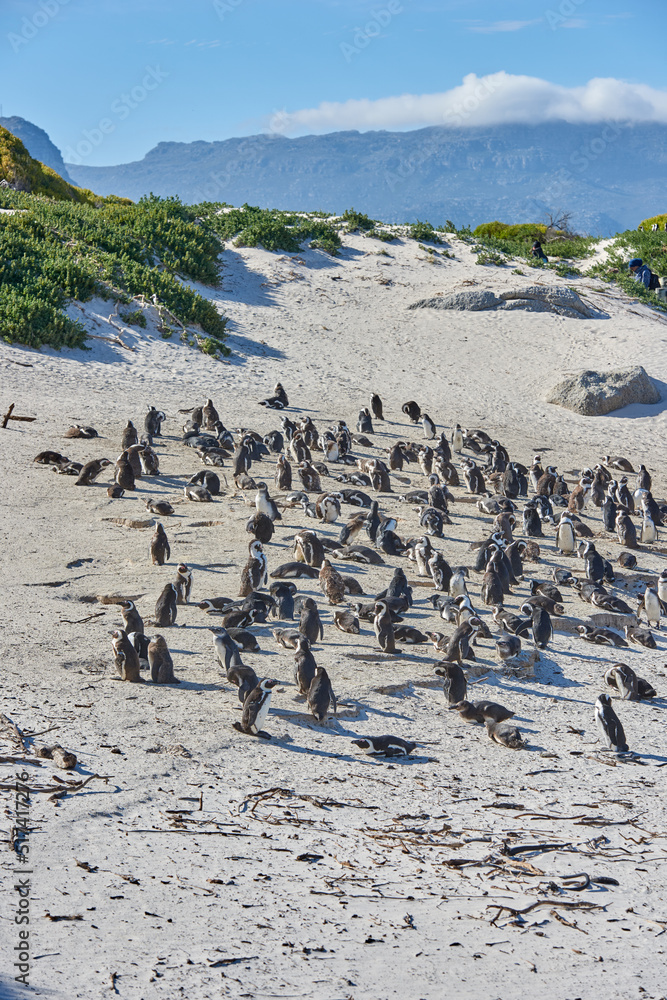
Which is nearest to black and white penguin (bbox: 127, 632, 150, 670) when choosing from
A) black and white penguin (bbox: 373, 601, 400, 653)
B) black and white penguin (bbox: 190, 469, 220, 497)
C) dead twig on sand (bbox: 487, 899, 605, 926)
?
black and white penguin (bbox: 373, 601, 400, 653)

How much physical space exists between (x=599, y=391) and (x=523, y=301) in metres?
6.66

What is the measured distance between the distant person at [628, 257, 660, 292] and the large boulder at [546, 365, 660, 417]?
9208 mm

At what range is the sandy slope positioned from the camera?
4398 millimetres

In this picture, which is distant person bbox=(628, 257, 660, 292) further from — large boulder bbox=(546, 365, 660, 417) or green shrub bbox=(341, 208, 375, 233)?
green shrub bbox=(341, 208, 375, 233)

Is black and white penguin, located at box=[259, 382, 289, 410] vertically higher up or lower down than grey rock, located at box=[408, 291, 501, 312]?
lower down

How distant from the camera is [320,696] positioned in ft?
23.6

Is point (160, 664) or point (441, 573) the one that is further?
point (441, 573)

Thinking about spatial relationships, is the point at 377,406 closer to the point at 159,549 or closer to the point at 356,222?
the point at 159,549

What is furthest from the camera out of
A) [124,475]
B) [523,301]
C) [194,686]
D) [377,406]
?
[523,301]

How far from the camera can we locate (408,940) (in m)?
4.59

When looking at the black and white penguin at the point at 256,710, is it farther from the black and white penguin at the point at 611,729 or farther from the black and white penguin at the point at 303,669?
the black and white penguin at the point at 611,729

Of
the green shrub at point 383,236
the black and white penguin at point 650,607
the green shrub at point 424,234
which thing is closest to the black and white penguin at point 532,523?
the black and white penguin at point 650,607

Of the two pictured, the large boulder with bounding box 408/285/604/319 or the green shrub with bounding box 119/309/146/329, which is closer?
the green shrub with bounding box 119/309/146/329

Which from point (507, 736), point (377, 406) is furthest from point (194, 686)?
point (377, 406)
